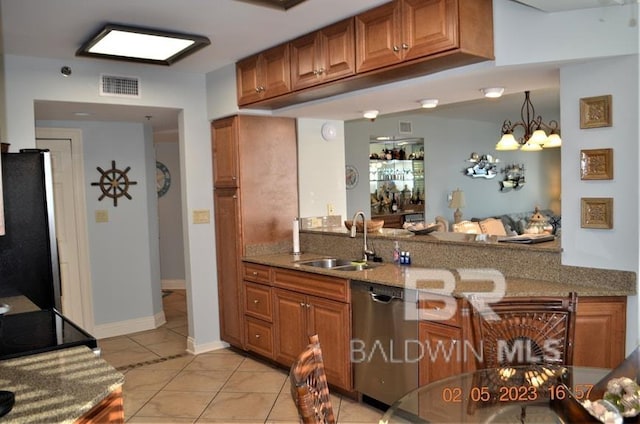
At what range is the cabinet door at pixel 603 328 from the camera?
8.65ft

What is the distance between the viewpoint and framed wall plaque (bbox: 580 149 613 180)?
8.74 ft

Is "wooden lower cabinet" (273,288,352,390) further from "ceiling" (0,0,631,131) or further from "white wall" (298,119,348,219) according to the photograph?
"ceiling" (0,0,631,131)

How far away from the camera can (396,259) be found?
3789 mm

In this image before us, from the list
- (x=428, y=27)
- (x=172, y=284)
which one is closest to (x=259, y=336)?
(x=428, y=27)

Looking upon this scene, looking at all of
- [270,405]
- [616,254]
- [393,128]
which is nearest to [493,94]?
[616,254]

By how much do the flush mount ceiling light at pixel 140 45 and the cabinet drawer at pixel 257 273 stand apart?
168 centimetres

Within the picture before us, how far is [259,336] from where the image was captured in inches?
168

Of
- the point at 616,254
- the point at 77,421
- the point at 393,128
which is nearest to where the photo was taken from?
the point at 77,421

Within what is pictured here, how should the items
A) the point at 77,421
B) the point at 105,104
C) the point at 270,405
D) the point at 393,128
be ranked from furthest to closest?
the point at 393,128 < the point at 105,104 < the point at 270,405 < the point at 77,421

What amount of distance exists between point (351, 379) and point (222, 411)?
86 cm

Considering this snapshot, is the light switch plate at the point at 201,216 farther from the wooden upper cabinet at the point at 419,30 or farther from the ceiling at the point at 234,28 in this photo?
the wooden upper cabinet at the point at 419,30

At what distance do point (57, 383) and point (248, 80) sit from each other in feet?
9.55

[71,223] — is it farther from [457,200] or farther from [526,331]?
[457,200]

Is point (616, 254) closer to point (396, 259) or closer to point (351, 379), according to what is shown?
point (396, 259)
